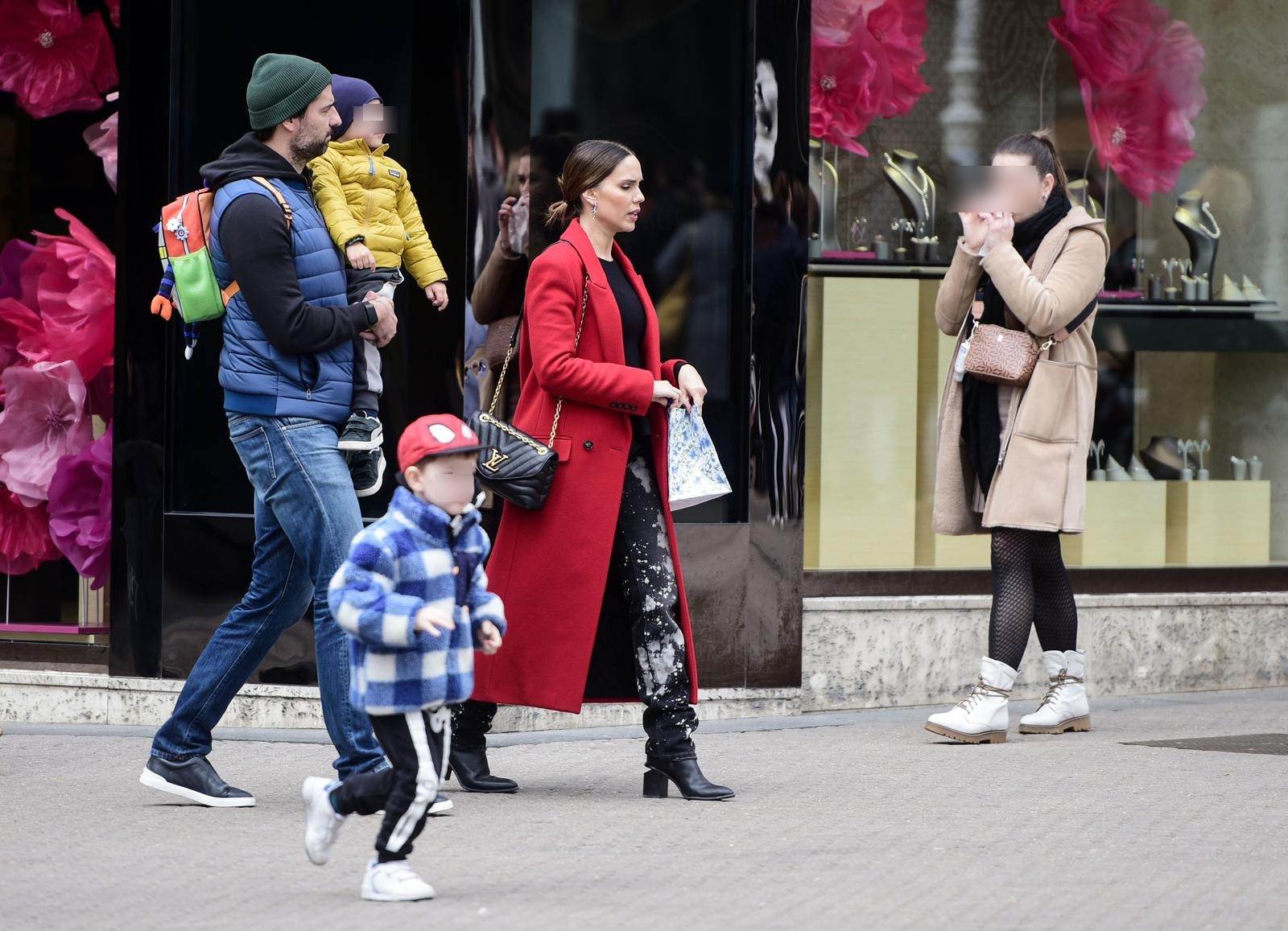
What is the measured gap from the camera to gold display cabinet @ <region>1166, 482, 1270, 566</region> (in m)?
8.98

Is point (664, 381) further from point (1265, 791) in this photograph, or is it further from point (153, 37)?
point (153, 37)

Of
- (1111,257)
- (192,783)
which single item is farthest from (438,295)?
(1111,257)

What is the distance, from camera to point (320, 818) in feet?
15.1

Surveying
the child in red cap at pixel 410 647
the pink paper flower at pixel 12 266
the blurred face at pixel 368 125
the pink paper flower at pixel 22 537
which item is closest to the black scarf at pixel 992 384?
the blurred face at pixel 368 125

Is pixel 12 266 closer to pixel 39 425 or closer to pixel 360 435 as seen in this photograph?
pixel 39 425

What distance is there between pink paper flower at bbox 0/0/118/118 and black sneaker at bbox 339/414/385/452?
2.82 m

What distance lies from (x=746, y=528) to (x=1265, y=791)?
7.57ft

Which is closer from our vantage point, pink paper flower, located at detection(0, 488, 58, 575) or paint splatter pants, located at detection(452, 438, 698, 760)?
paint splatter pants, located at detection(452, 438, 698, 760)

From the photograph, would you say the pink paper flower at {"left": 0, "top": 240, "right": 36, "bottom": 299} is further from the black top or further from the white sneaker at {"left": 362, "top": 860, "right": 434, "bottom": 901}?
the white sneaker at {"left": 362, "top": 860, "right": 434, "bottom": 901}

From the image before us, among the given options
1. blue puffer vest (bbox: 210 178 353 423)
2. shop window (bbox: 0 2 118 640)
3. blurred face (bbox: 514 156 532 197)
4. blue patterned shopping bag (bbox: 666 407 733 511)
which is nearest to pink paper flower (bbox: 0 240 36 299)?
shop window (bbox: 0 2 118 640)

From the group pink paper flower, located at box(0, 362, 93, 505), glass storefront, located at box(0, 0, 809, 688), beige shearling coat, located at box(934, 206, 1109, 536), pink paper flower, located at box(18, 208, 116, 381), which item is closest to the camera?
beige shearling coat, located at box(934, 206, 1109, 536)

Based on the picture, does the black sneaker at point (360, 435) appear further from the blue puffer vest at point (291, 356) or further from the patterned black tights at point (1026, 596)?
the patterned black tights at point (1026, 596)

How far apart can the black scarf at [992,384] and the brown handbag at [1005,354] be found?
0.44 feet

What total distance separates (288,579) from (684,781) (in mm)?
1283
